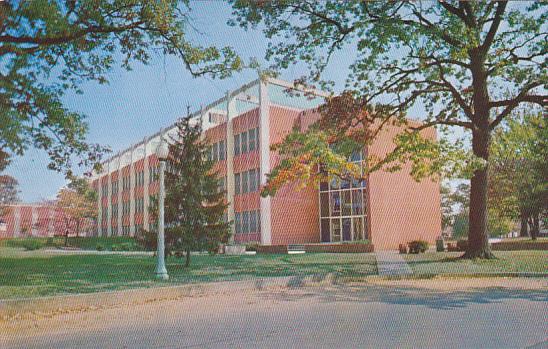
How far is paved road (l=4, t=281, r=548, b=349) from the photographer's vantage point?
5496 mm

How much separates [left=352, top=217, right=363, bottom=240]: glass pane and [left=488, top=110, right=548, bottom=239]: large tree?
28.6ft

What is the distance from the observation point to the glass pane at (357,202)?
105ft

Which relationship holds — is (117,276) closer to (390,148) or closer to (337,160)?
(337,160)

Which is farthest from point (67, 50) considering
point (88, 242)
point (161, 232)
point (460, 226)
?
point (460, 226)

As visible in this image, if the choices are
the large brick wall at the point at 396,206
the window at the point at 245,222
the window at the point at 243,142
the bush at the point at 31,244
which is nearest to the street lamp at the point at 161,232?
the large brick wall at the point at 396,206

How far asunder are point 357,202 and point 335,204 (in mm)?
1880

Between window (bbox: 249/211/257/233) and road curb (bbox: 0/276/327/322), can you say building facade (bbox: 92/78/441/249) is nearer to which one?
window (bbox: 249/211/257/233)

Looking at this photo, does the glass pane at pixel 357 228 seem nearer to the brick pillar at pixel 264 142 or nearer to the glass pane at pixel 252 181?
the brick pillar at pixel 264 142

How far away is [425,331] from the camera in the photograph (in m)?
5.84

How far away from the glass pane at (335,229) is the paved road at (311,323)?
23806 mm

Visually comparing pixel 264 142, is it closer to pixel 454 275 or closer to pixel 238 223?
pixel 238 223

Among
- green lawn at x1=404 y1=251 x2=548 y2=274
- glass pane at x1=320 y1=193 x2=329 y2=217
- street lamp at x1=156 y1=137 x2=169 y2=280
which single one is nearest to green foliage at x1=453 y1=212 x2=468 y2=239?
glass pane at x1=320 y1=193 x2=329 y2=217

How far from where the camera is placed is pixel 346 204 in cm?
3297

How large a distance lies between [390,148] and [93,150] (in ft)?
79.4
